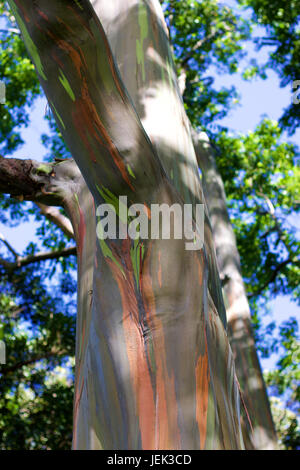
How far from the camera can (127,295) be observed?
5.17 ft

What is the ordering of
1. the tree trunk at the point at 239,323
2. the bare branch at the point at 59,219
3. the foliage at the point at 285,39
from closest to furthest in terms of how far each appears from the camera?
the bare branch at the point at 59,219, the tree trunk at the point at 239,323, the foliage at the point at 285,39

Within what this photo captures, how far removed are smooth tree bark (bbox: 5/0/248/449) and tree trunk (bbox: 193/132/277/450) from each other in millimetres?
2085

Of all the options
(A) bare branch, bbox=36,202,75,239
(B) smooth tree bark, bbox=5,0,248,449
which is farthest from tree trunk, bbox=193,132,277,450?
(B) smooth tree bark, bbox=5,0,248,449

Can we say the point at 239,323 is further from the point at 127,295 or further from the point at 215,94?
the point at 215,94

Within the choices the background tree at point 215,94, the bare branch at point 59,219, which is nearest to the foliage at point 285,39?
the background tree at point 215,94

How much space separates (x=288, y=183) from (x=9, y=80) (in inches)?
197

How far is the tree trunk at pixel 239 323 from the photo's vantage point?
407 cm

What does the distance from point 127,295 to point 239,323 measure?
316cm

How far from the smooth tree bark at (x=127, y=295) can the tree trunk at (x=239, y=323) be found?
2085 mm

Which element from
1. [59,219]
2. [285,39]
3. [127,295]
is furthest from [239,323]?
[285,39]

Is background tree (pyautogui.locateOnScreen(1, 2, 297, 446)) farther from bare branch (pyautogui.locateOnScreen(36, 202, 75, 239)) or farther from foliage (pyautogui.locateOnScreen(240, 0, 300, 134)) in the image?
bare branch (pyautogui.locateOnScreen(36, 202, 75, 239))

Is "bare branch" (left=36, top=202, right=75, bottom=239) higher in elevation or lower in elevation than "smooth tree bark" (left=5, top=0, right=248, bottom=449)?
higher

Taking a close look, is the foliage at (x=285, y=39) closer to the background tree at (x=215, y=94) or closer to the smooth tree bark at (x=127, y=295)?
the background tree at (x=215, y=94)

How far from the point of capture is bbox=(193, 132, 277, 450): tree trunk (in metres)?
4.07
